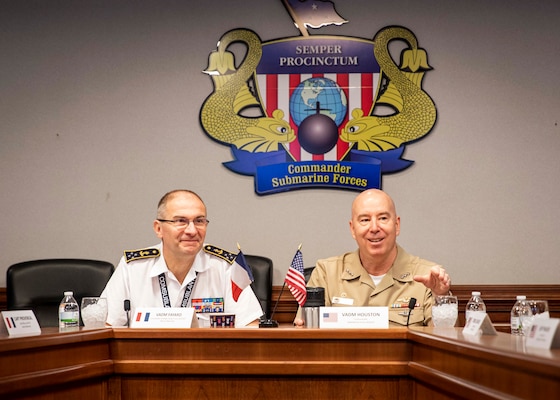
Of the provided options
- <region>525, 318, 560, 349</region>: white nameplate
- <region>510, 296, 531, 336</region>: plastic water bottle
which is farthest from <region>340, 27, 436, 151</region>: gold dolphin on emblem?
<region>525, 318, 560, 349</region>: white nameplate

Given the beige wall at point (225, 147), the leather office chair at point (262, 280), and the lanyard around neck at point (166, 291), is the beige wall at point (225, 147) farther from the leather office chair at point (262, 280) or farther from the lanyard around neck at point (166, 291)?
the lanyard around neck at point (166, 291)

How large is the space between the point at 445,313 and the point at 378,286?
2.08 feet

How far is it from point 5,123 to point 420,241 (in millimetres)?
2716

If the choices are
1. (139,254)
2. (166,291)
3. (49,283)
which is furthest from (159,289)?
(49,283)

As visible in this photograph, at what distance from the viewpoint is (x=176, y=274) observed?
3.53 m

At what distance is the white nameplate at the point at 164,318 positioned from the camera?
2764 millimetres

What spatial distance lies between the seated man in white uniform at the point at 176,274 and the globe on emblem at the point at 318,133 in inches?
49.0

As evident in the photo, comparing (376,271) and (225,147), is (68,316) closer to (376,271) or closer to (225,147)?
(376,271)

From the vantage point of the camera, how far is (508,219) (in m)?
4.53

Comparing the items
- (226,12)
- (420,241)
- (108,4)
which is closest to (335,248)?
(420,241)

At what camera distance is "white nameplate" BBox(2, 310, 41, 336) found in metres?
2.49

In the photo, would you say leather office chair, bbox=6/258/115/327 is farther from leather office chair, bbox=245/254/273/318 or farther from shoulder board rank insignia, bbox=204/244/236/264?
leather office chair, bbox=245/254/273/318

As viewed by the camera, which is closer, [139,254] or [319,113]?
[139,254]

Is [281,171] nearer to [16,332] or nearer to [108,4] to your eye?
[108,4]
